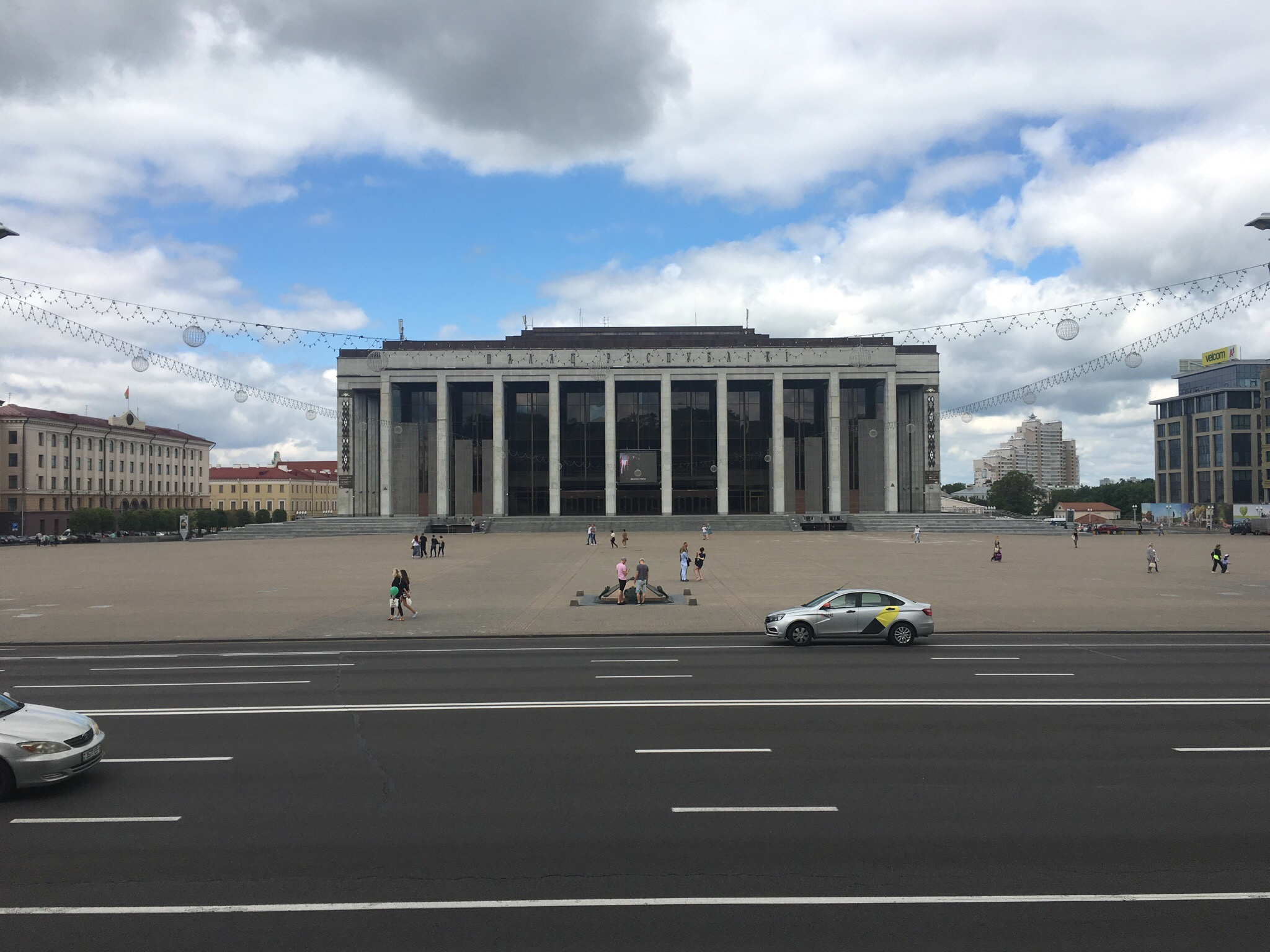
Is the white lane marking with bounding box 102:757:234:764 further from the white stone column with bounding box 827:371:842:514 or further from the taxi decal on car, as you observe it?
the white stone column with bounding box 827:371:842:514

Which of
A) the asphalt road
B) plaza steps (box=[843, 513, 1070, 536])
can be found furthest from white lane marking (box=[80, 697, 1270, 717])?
plaza steps (box=[843, 513, 1070, 536])

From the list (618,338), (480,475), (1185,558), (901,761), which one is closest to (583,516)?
(480,475)

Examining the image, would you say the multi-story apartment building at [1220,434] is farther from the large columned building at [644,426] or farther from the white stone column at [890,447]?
the large columned building at [644,426]

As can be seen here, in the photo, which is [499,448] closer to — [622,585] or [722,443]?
[722,443]

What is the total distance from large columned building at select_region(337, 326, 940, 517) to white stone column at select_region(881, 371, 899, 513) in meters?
0.20

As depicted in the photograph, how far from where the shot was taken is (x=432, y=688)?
15078mm

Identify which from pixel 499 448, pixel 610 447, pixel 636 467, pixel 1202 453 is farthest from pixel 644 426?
pixel 1202 453

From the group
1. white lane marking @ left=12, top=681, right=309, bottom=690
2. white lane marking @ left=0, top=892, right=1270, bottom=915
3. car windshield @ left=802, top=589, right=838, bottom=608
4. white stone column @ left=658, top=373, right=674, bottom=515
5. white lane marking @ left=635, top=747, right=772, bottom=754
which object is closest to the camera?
white lane marking @ left=0, top=892, right=1270, bottom=915

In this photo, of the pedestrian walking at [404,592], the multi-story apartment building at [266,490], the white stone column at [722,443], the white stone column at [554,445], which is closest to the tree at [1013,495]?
the white stone column at [722,443]

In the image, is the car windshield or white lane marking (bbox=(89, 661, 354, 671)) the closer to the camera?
white lane marking (bbox=(89, 661, 354, 671))

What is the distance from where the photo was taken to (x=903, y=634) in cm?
2006

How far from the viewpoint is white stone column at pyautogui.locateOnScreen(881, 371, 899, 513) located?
87.8 meters

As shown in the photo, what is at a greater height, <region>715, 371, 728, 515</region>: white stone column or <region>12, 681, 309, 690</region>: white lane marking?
<region>715, 371, 728, 515</region>: white stone column

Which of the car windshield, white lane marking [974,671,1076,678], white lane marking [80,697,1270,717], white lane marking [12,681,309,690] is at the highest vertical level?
the car windshield
